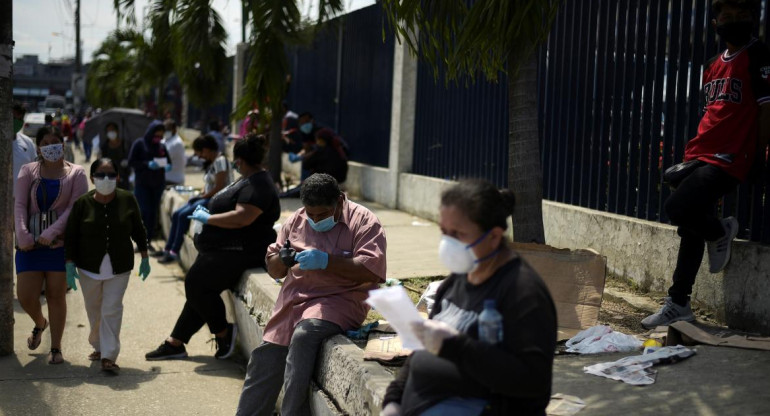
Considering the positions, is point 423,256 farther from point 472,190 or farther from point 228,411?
point 472,190

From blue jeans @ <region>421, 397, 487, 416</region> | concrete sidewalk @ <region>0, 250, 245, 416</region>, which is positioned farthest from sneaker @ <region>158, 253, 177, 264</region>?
blue jeans @ <region>421, 397, 487, 416</region>

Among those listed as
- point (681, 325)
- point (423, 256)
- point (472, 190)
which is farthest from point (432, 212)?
point (472, 190)

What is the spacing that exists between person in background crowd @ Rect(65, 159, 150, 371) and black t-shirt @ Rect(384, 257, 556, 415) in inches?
166

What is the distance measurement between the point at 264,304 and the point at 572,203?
3.20 metres

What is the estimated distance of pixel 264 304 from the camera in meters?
6.55

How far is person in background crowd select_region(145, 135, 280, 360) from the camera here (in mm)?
7000

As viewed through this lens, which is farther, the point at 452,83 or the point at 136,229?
the point at 452,83

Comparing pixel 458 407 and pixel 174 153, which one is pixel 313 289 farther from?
pixel 174 153

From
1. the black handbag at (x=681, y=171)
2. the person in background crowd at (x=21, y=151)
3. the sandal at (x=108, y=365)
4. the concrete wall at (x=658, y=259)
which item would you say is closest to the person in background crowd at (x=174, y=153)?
the person in background crowd at (x=21, y=151)

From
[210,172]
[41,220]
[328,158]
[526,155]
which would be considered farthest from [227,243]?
[328,158]

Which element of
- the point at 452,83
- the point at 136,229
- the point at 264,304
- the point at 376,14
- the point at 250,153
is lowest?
the point at 264,304

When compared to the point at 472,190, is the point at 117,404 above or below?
below

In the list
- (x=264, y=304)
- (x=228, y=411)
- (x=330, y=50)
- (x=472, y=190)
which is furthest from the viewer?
(x=330, y=50)

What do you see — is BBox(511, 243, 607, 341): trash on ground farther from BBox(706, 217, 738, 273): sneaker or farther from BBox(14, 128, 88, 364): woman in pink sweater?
BBox(14, 128, 88, 364): woman in pink sweater
